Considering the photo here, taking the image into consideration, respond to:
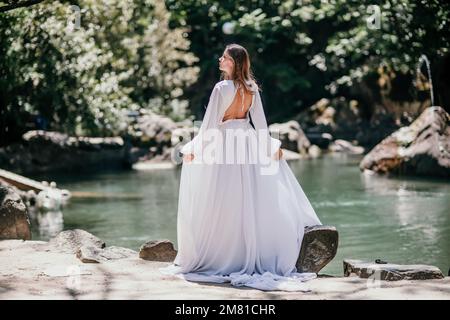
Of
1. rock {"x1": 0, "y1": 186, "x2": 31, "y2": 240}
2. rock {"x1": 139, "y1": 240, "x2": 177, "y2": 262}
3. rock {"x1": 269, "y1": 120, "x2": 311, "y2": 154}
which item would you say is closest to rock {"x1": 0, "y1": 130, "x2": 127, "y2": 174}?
rock {"x1": 269, "y1": 120, "x2": 311, "y2": 154}

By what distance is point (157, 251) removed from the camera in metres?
6.77

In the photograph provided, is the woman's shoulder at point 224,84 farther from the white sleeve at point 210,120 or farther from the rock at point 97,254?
the rock at point 97,254

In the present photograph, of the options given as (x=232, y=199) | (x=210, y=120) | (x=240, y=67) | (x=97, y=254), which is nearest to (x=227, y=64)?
(x=240, y=67)

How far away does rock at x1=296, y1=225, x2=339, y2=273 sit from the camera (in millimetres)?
6294

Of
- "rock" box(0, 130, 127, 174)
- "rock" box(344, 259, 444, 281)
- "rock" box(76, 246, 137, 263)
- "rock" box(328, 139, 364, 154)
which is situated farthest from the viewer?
"rock" box(328, 139, 364, 154)

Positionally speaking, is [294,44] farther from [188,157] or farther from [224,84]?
[188,157]

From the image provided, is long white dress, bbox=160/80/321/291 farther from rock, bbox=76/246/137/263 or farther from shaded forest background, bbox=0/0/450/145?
shaded forest background, bbox=0/0/450/145

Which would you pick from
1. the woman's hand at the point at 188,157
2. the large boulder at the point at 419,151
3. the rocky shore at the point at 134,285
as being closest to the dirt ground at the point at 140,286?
the rocky shore at the point at 134,285

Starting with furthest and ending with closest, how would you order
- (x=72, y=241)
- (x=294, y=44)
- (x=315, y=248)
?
(x=294, y=44) < (x=72, y=241) < (x=315, y=248)

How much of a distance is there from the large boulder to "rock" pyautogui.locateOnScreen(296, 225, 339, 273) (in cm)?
1119

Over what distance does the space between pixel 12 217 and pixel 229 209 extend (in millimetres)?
3326

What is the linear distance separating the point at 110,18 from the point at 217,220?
61.1ft
